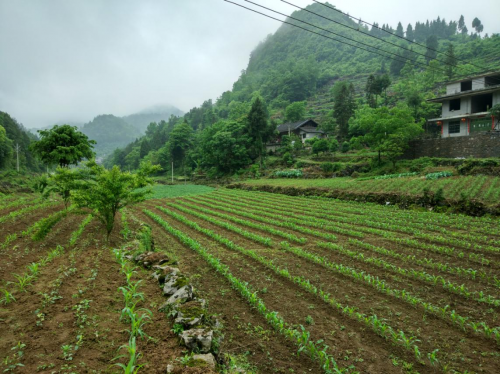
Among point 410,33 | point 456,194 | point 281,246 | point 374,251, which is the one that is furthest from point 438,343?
point 410,33

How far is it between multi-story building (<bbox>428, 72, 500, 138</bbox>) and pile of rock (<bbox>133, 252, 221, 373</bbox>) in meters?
37.0

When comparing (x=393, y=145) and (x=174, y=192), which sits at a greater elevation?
(x=393, y=145)

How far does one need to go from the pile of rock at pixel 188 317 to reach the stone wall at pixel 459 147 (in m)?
31.1

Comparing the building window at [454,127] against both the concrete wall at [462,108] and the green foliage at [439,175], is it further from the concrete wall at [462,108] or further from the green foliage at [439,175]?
the green foliage at [439,175]

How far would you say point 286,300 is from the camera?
22.0ft

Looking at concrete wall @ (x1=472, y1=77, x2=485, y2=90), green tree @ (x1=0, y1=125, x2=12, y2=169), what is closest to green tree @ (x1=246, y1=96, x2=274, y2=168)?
concrete wall @ (x1=472, y1=77, x2=485, y2=90)

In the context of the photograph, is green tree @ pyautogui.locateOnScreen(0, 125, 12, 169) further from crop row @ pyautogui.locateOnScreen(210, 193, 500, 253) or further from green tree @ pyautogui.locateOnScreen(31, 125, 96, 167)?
crop row @ pyautogui.locateOnScreen(210, 193, 500, 253)

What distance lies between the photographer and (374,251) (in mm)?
9836

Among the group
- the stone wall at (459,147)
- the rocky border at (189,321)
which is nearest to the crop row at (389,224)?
the rocky border at (189,321)

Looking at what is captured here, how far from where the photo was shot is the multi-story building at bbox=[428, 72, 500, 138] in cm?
2936

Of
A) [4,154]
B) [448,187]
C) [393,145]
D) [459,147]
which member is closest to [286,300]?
[448,187]

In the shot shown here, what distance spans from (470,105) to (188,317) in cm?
3993

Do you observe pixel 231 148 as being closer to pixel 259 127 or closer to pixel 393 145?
pixel 259 127

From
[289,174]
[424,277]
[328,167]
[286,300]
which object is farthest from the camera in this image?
[289,174]
